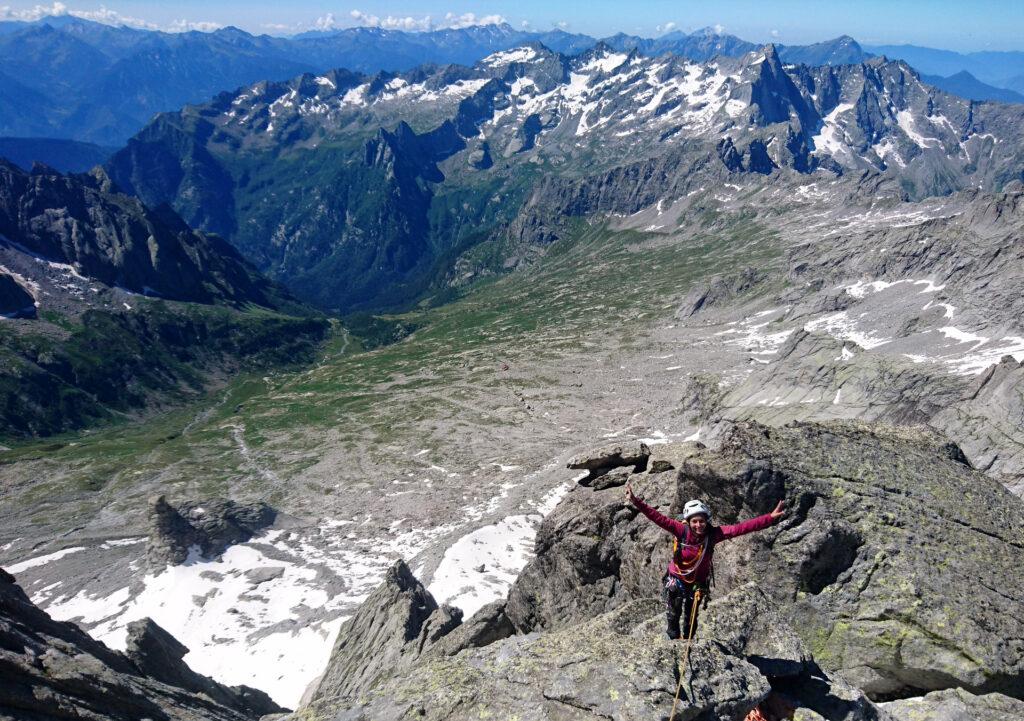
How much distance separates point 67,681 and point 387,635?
78.0ft

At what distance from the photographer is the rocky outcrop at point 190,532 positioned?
84625mm

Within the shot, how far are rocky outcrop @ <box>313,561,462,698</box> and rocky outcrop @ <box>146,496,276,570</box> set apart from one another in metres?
47.0

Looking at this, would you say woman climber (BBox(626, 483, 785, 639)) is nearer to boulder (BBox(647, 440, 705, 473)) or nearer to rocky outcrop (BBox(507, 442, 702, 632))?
rocky outcrop (BBox(507, 442, 702, 632))

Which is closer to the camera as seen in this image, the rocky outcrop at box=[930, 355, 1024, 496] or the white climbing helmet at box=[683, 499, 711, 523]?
the white climbing helmet at box=[683, 499, 711, 523]

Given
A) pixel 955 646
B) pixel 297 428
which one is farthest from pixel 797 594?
pixel 297 428

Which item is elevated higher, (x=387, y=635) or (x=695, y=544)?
(x=695, y=544)

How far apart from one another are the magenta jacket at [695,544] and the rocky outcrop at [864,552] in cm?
486

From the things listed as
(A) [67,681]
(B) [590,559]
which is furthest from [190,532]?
(B) [590,559]

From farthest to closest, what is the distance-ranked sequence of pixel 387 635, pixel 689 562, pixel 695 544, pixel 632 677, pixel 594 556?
pixel 387 635, pixel 594 556, pixel 695 544, pixel 689 562, pixel 632 677

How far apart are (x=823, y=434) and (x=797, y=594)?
7332mm

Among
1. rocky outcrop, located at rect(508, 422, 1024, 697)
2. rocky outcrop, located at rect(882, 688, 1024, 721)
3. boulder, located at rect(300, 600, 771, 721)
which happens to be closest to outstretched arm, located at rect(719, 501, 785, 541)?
boulder, located at rect(300, 600, 771, 721)

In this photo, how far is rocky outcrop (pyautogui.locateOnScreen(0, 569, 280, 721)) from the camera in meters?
20.3

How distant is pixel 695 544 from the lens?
15898 millimetres

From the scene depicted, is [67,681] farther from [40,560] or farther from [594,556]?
[40,560]
